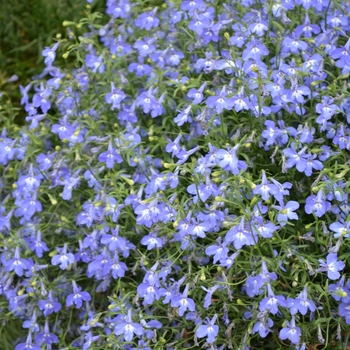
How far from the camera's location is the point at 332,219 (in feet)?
8.89

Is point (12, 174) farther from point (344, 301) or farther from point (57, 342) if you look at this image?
point (344, 301)

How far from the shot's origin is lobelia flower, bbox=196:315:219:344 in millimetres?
2467

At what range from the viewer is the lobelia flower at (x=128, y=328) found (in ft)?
8.23

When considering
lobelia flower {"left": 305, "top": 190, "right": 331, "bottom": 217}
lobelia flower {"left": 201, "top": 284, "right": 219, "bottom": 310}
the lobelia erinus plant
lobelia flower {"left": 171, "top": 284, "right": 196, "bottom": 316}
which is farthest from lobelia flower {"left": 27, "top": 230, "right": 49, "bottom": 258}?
lobelia flower {"left": 305, "top": 190, "right": 331, "bottom": 217}

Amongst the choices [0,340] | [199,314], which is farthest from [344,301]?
[0,340]

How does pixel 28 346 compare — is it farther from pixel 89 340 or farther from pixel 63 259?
pixel 63 259

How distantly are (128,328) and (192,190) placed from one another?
0.58 m

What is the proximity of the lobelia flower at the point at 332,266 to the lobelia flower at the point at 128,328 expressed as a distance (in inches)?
27.7

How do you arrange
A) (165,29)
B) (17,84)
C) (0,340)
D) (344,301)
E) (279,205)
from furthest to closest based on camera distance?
(17,84) < (165,29) < (0,340) < (279,205) < (344,301)

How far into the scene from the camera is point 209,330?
248cm

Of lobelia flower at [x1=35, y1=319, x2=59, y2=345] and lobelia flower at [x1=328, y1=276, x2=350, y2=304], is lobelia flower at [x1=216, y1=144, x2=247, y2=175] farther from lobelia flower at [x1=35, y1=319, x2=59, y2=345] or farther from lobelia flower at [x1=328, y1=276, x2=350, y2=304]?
lobelia flower at [x1=35, y1=319, x2=59, y2=345]

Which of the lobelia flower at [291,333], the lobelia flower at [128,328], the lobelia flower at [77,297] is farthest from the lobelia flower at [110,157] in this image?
the lobelia flower at [291,333]

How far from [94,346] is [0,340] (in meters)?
0.60

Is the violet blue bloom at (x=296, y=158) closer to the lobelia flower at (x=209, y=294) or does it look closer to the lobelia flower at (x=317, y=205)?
the lobelia flower at (x=317, y=205)
